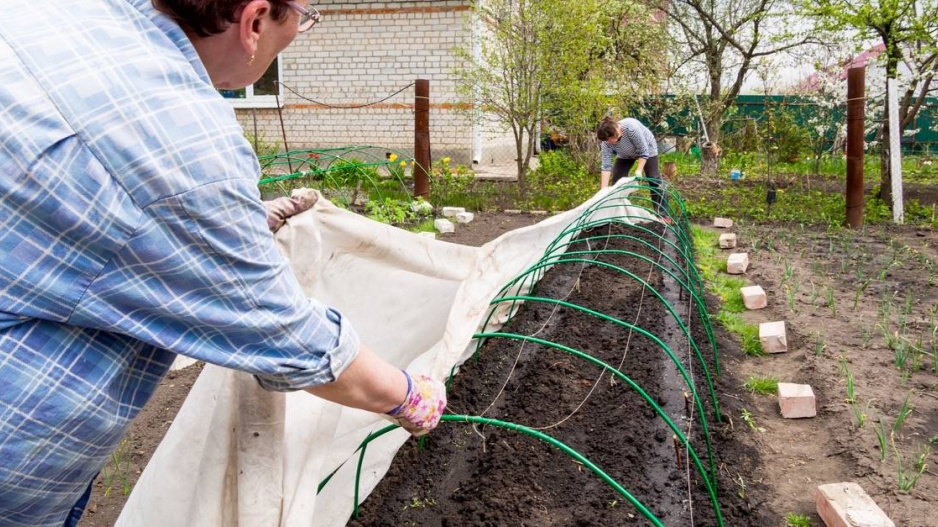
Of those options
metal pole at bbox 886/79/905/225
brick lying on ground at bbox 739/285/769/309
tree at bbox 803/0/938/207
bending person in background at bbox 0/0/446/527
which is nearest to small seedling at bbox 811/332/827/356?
brick lying on ground at bbox 739/285/769/309

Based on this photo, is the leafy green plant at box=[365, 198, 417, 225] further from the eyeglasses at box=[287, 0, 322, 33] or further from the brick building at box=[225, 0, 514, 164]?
the eyeglasses at box=[287, 0, 322, 33]

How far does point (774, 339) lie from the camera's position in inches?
165

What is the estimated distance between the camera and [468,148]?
11.6m

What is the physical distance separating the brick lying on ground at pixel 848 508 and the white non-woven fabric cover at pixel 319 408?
Answer: 1.38m

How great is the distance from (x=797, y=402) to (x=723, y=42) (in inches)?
390

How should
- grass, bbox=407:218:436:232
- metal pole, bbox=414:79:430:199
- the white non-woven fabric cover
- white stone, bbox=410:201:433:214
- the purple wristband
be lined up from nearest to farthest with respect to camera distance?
1. the purple wristband
2. the white non-woven fabric cover
3. grass, bbox=407:218:436:232
4. white stone, bbox=410:201:433:214
5. metal pole, bbox=414:79:430:199

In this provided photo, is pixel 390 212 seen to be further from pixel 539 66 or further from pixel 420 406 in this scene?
pixel 420 406

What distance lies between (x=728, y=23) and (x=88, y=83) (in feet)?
41.7

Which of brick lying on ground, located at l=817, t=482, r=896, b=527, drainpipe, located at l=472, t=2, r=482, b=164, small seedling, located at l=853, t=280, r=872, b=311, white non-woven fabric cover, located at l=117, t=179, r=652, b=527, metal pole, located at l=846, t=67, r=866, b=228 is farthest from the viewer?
drainpipe, located at l=472, t=2, r=482, b=164

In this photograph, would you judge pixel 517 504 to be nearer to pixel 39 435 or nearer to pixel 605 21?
pixel 39 435

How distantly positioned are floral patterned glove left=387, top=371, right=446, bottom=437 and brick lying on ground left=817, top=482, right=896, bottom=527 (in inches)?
68.3

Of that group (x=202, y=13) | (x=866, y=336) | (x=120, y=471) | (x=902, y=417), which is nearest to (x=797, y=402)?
(x=902, y=417)

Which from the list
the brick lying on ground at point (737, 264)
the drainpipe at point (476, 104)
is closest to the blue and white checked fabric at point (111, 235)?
the brick lying on ground at point (737, 264)

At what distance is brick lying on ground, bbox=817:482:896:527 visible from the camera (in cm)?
238
